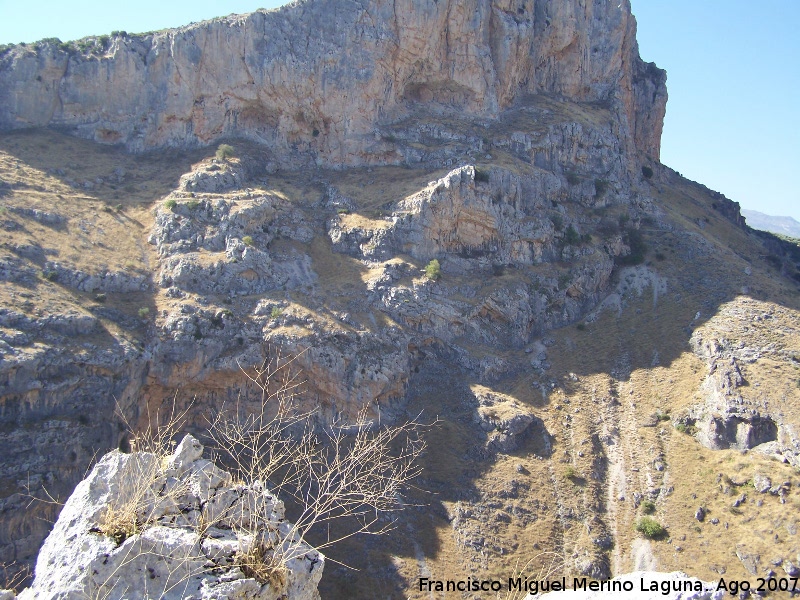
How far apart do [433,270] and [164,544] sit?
42184 millimetres

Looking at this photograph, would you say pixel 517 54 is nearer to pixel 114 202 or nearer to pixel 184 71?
pixel 184 71

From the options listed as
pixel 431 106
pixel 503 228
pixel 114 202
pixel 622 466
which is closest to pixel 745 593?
pixel 622 466

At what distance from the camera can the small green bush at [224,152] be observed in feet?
189

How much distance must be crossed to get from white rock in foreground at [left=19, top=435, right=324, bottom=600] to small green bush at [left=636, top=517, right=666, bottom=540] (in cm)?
3226

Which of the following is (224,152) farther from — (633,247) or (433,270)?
(633,247)

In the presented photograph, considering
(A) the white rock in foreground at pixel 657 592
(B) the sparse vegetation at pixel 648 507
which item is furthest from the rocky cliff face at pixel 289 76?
(A) the white rock in foreground at pixel 657 592

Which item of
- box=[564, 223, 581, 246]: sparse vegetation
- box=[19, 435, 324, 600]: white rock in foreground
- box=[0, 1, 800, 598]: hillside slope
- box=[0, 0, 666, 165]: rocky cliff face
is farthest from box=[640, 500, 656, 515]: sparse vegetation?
box=[0, 0, 666, 165]: rocky cliff face

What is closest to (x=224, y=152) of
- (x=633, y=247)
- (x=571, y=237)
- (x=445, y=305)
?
(x=445, y=305)

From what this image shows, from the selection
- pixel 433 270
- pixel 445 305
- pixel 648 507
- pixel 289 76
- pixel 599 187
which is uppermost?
pixel 289 76

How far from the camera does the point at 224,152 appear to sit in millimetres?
57750

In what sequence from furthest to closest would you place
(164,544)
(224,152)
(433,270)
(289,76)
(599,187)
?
(599,187)
(289,76)
(224,152)
(433,270)
(164,544)

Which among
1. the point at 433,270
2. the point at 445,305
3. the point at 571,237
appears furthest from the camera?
the point at 571,237

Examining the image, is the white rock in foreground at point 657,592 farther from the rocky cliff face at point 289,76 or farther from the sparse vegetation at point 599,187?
the sparse vegetation at point 599,187

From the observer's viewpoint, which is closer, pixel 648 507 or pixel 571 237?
pixel 648 507
